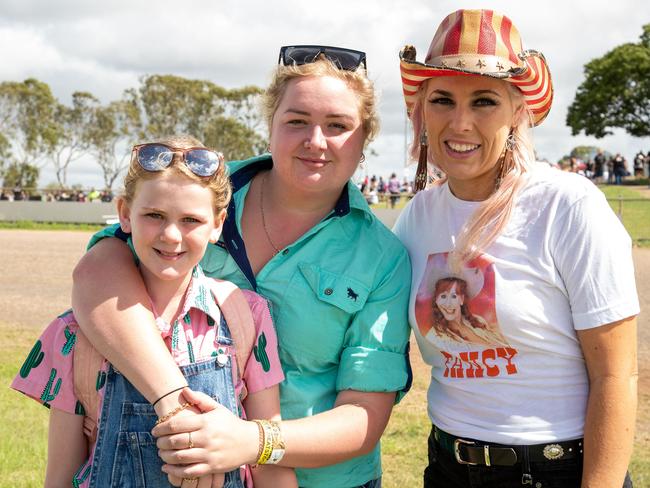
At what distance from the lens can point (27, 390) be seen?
2.50 metres

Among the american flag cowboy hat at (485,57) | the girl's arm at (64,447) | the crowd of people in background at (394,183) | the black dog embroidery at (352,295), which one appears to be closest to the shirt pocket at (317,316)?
the black dog embroidery at (352,295)

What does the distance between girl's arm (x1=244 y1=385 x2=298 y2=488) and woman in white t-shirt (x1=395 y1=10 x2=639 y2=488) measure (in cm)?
61

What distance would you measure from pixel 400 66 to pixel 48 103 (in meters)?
59.0

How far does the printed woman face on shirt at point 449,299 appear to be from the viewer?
8.96 ft

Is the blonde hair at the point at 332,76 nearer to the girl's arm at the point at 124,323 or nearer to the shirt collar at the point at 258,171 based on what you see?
the shirt collar at the point at 258,171

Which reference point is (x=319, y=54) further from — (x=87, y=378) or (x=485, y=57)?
(x=87, y=378)

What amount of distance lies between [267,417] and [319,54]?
1352mm

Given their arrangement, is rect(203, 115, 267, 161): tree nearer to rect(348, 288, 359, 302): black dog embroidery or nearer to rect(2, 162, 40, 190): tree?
rect(2, 162, 40, 190): tree

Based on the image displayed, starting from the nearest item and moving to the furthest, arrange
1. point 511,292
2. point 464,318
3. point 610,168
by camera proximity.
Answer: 1. point 511,292
2. point 464,318
3. point 610,168

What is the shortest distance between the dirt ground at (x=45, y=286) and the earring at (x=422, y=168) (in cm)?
367

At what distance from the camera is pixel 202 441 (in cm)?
227

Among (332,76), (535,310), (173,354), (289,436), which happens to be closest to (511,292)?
(535,310)

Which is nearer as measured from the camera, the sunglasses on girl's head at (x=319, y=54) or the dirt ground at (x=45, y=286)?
the sunglasses on girl's head at (x=319, y=54)

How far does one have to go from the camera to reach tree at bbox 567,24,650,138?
5256 cm
